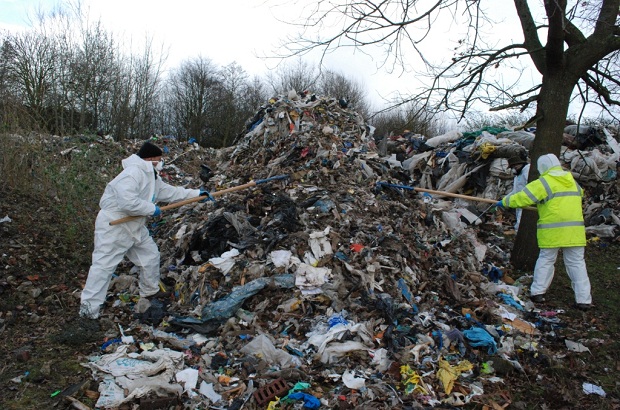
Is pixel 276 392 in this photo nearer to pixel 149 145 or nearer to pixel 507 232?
pixel 149 145

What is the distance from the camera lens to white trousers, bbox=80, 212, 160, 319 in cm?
416

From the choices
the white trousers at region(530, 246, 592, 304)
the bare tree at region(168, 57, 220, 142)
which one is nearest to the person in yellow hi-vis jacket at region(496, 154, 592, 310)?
the white trousers at region(530, 246, 592, 304)

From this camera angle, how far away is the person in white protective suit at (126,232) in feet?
13.8

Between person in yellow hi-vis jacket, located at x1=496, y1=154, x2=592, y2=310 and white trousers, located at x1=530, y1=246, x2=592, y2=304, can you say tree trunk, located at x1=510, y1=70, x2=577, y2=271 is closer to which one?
person in yellow hi-vis jacket, located at x1=496, y1=154, x2=592, y2=310

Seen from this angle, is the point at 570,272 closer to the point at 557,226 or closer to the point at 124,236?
the point at 557,226

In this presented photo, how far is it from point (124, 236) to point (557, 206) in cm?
461

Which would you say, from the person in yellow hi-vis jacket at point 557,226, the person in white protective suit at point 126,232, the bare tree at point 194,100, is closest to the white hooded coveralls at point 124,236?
the person in white protective suit at point 126,232

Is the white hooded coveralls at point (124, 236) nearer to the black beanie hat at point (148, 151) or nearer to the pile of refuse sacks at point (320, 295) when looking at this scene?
the black beanie hat at point (148, 151)

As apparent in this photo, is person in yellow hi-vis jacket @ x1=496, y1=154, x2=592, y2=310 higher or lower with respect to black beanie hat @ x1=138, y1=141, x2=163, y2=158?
lower

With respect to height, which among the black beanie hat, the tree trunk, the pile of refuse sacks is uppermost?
the tree trunk

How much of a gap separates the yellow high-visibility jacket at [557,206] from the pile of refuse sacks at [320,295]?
80 centimetres

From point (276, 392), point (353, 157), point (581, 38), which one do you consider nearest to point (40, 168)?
point (353, 157)

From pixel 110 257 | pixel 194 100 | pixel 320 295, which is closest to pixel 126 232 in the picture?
pixel 110 257

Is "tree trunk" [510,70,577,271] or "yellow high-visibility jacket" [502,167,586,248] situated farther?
"tree trunk" [510,70,577,271]
